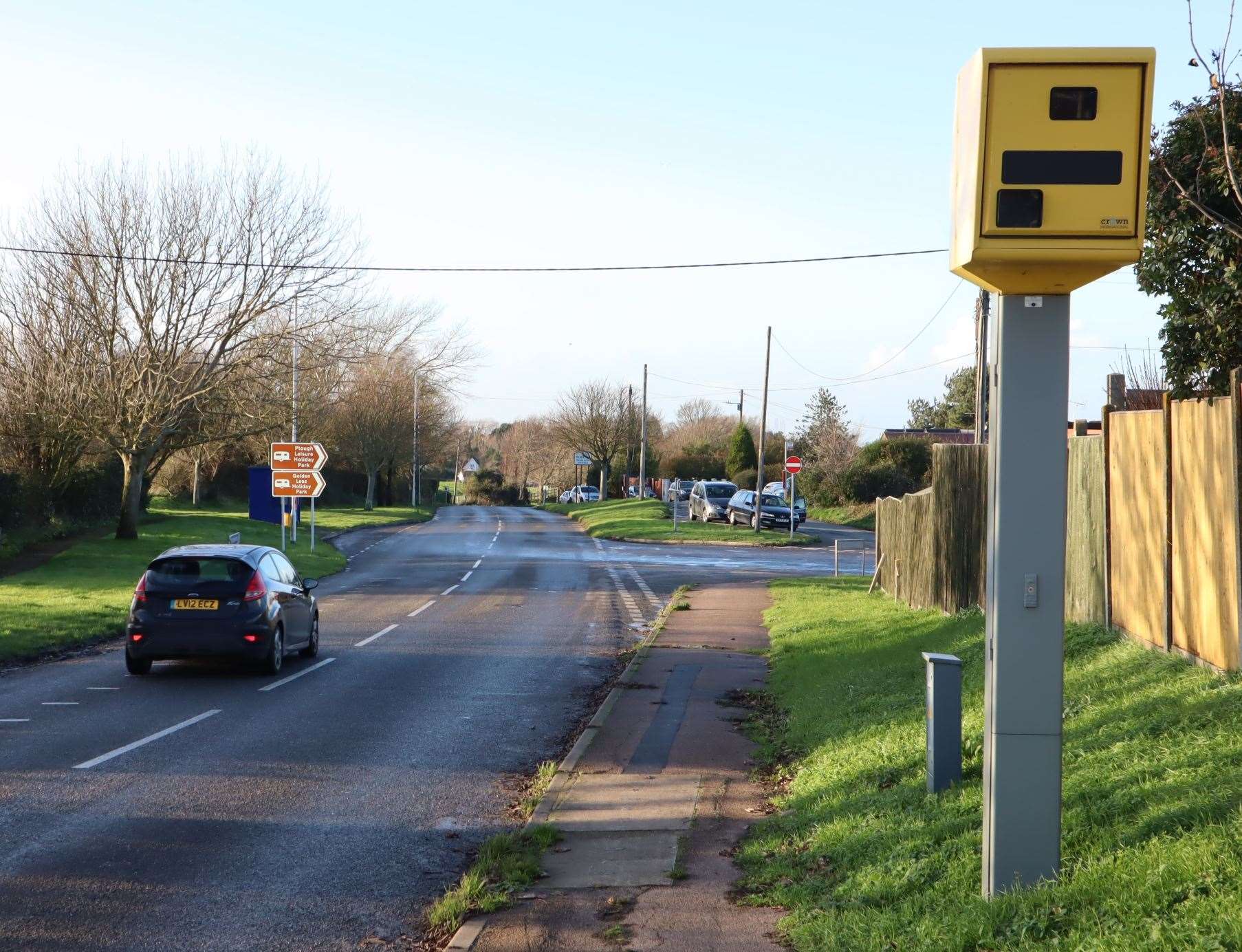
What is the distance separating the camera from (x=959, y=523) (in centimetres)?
1534

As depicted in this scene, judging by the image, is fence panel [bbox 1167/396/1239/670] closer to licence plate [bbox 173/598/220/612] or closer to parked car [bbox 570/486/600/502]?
licence plate [bbox 173/598/220/612]

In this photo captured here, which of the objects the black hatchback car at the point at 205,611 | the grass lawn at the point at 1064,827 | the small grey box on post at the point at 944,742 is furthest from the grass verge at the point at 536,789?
the black hatchback car at the point at 205,611

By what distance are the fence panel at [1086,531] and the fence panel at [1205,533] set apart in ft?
6.11

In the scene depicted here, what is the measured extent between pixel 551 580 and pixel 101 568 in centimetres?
999

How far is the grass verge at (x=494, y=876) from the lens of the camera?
5953mm

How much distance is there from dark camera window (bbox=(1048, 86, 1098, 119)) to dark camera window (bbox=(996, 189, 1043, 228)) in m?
0.30

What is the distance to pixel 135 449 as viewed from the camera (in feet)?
109

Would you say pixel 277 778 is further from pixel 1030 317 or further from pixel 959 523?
pixel 959 523

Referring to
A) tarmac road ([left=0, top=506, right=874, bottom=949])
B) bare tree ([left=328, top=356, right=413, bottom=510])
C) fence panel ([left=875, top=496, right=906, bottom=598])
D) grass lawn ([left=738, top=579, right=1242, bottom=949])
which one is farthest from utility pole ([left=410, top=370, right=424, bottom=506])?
grass lawn ([left=738, top=579, right=1242, bottom=949])

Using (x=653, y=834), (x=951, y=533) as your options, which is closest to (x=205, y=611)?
(x=653, y=834)

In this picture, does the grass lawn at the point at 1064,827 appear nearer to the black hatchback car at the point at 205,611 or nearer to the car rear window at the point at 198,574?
the black hatchback car at the point at 205,611

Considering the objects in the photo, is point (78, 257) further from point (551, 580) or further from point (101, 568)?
point (551, 580)

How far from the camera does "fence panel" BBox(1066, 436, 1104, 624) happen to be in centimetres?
1052

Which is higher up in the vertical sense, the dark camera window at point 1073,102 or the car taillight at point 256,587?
the dark camera window at point 1073,102
